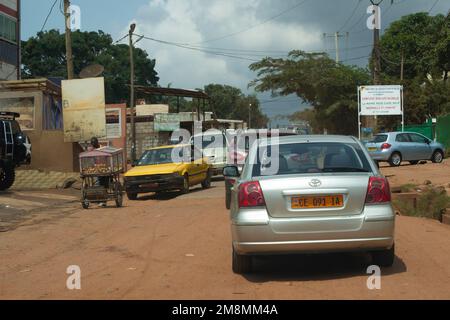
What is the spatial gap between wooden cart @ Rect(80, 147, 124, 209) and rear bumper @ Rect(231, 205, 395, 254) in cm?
915

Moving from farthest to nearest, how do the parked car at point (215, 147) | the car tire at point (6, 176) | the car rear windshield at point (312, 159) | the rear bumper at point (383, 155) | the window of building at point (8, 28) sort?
the window of building at point (8, 28)
the rear bumper at point (383, 155)
the parked car at point (215, 147)
the car tire at point (6, 176)
the car rear windshield at point (312, 159)

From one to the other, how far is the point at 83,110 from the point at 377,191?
18165mm

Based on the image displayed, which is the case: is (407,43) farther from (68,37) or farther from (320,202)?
(320,202)

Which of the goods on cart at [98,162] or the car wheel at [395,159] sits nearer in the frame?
the goods on cart at [98,162]

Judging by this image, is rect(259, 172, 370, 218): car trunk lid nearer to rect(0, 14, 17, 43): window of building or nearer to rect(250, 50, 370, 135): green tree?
rect(0, 14, 17, 43): window of building

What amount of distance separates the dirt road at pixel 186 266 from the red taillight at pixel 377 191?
835 millimetres

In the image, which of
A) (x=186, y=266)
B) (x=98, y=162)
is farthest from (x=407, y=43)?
(x=186, y=266)

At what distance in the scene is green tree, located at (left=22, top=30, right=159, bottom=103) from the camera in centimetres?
6100

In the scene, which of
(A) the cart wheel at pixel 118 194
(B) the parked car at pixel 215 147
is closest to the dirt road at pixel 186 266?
(A) the cart wheel at pixel 118 194

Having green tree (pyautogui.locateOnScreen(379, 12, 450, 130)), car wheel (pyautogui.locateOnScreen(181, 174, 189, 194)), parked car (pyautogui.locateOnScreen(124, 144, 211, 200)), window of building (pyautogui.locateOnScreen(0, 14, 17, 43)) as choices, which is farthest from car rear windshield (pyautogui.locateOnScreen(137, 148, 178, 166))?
window of building (pyautogui.locateOnScreen(0, 14, 17, 43))

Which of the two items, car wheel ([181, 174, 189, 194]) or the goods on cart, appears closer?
the goods on cart

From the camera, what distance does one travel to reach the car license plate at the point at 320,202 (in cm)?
638
